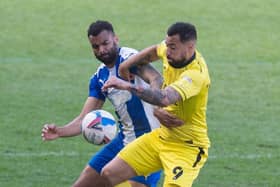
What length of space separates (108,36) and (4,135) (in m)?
4.40

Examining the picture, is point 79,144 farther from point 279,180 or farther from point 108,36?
point 108,36

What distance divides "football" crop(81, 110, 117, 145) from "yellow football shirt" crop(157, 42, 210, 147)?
1.74 feet

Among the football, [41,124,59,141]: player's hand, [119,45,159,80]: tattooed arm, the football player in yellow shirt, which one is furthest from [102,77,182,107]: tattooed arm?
[41,124,59,141]: player's hand

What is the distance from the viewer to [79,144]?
13.4 meters

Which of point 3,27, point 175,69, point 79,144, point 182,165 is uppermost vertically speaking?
point 175,69

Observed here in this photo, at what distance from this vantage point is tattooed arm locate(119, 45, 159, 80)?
9578mm

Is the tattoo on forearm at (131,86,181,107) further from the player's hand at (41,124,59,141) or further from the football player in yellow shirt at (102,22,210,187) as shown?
the player's hand at (41,124,59,141)

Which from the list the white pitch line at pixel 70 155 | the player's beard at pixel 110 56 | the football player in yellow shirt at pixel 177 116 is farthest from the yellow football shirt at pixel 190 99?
the white pitch line at pixel 70 155

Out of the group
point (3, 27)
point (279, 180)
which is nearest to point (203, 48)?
point (3, 27)

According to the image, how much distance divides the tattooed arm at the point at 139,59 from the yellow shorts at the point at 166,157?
0.68 metres

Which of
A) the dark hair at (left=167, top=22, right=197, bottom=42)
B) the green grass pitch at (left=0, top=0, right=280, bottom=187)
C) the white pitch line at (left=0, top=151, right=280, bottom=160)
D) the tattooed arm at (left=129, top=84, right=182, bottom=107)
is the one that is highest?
the dark hair at (left=167, top=22, right=197, bottom=42)

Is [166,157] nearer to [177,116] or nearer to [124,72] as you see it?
[177,116]

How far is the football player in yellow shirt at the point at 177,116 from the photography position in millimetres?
8773

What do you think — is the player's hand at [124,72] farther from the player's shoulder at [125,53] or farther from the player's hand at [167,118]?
the player's hand at [167,118]
